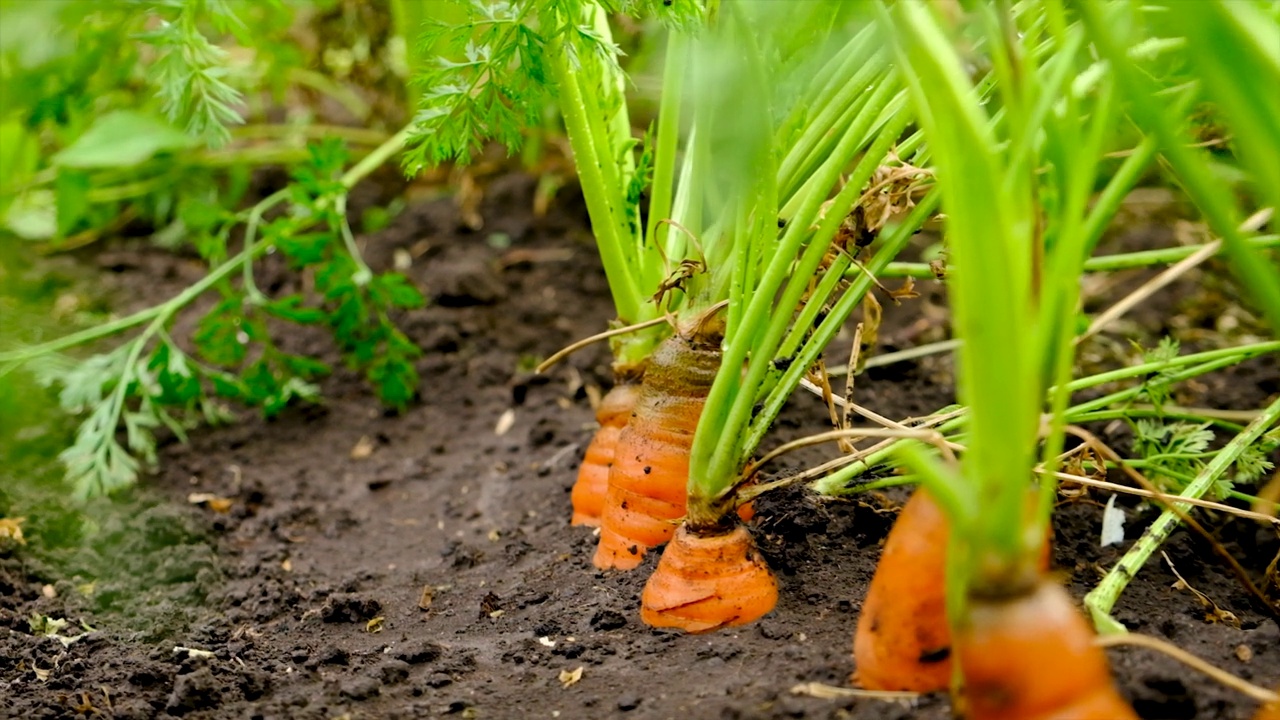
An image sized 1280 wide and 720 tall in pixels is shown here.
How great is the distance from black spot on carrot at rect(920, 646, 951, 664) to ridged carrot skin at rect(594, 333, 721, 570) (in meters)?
0.47

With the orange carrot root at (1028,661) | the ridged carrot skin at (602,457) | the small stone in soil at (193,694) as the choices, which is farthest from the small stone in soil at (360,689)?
the orange carrot root at (1028,661)

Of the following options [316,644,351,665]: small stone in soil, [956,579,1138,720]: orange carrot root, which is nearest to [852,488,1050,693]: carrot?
[956,579,1138,720]: orange carrot root

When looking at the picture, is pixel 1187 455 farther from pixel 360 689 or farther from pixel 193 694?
pixel 193 694

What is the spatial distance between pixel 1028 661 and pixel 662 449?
66 cm

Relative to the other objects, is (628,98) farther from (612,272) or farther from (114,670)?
(114,670)

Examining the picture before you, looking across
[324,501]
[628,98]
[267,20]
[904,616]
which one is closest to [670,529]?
[904,616]

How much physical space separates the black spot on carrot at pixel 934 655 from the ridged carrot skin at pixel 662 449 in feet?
1.53

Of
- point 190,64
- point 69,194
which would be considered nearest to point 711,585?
point 190,64

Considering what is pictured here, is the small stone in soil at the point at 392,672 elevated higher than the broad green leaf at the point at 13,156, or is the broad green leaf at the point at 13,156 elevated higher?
the broad green leaf at the point at 13,156

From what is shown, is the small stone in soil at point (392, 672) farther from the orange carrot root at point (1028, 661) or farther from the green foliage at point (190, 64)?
the green foliage at point (190, 64)

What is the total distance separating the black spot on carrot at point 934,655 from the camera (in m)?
1.01

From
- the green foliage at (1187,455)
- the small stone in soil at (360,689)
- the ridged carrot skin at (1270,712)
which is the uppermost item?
the ridged carrot skin at (1270,712)

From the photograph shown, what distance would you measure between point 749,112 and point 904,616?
1.80ft

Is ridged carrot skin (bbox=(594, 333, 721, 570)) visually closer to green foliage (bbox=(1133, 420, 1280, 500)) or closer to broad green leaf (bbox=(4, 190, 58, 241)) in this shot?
green foliage (bbox=(1133, 420, 1280, 500))
